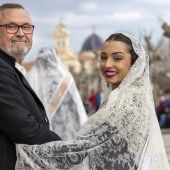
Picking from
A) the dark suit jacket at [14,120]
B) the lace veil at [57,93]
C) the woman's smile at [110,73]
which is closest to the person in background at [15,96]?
the dark suit jacket at [14,120]

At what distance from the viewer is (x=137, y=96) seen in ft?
8.40

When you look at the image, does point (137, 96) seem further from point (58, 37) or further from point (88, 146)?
point (58, 37)

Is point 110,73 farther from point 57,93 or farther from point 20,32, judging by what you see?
point 57,93

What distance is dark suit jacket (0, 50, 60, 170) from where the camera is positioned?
7.77 ft

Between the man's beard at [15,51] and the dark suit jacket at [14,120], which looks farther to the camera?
the man's beard at [15,51]

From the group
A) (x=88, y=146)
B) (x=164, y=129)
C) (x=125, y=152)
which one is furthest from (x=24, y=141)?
(x=164, y=129)

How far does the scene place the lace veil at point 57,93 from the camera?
664 cm

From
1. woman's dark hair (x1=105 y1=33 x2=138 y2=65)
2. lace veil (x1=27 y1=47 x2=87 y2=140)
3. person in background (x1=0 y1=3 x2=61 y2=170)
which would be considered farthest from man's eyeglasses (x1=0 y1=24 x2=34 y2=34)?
lace veil (x1=27 y1=47 x2=87 y2=140)

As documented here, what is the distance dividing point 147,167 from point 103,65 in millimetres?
606

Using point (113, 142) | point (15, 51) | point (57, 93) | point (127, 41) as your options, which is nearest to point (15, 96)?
point (15, 51)

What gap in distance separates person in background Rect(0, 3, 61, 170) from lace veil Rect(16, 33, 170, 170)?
0.06 metres

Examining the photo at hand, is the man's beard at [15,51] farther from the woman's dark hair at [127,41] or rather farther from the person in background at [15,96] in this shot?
the woman's dark hair at [127,41]

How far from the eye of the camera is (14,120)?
2.36 meters

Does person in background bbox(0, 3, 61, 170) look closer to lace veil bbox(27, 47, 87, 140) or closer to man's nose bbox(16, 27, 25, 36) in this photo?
man's nose bbox(16, 27, 25, 36)
